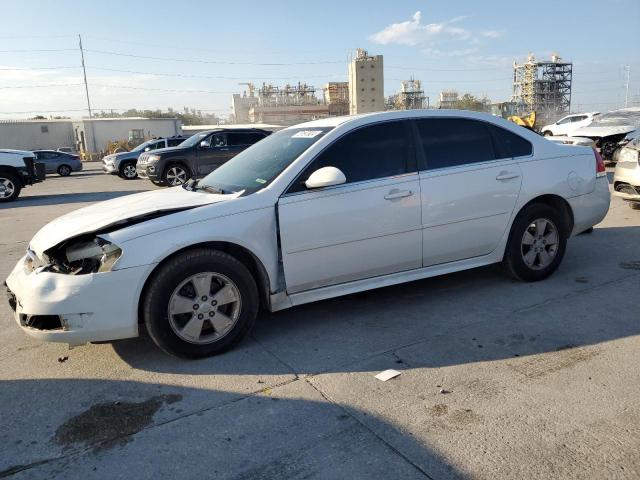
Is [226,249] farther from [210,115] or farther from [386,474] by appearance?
[210,115]

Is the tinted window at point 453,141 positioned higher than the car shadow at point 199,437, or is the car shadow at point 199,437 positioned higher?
the tinted window at point 453,141

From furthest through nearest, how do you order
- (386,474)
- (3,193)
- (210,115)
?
(210,115)
(3,193)
(386,474)

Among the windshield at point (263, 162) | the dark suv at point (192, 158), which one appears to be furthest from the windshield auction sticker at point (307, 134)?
the dark suv at point (192, 158)

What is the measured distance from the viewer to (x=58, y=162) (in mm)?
27703

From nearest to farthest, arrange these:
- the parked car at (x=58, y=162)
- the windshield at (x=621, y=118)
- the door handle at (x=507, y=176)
A: the door handle at (x=507, y=176) → the windshield at (x=621, y=118) → the parked car at (x=58, y=162)

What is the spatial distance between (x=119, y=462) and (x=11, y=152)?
45.9 feet

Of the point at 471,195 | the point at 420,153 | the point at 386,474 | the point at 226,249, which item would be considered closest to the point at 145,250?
the point at 226,249

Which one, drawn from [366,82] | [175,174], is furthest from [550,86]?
[175,174]

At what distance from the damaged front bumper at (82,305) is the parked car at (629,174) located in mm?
7166

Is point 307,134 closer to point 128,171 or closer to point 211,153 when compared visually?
point 211,153

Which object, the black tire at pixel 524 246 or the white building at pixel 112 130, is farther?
the white building at pixel 112 130

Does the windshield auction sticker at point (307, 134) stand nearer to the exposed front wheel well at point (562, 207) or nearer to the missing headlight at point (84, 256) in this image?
the missing headlight at point (84, 256)

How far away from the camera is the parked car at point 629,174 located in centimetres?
759

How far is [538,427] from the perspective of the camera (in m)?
2.70
